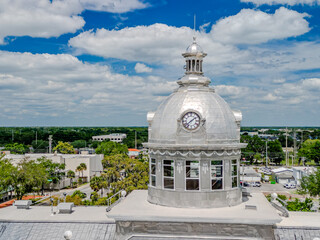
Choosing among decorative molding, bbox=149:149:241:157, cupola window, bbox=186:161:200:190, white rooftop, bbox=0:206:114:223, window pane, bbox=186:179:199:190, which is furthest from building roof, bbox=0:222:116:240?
decorative molding, bbox=149:149:241:157

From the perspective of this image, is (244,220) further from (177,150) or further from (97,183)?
(97,183)

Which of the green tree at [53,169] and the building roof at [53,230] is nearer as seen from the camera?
the building roof at [53,230]

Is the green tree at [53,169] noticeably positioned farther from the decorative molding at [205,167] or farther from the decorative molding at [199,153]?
the decorative molding at [205,167]

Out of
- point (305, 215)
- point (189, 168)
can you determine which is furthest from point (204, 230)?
point (305, 215)

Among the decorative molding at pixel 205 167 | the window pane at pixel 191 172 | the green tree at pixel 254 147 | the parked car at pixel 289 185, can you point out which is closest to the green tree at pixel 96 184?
the window pane at pixel 191 172

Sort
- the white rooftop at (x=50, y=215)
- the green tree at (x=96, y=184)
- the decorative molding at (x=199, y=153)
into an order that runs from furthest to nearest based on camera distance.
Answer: the green tree at (x=96, y=184)
the white rooftop at (x=50, y=215)
the decorative molding at (x=199, y=153)

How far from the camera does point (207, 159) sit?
22.2 m

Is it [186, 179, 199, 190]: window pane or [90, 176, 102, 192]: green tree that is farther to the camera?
[90, 176, 102, 192]: green tree

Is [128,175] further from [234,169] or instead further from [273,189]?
[273,189]

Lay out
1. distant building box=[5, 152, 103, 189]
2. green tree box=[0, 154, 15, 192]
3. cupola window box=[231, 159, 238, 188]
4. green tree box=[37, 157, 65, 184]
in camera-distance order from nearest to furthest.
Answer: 1. cupola window box=[231, 159, 238, 188]
2. green tree box=[0, 154, 15, 192]
3. green tree box=[37, 157, 65, 184]
4. distant building box=[5, 152, 103, 189]

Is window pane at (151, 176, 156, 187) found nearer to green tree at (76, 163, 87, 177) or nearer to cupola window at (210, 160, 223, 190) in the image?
cupola window at (210, 160, 223, 190)

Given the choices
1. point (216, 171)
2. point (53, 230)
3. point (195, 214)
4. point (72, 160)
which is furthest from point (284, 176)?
point (53, 230)

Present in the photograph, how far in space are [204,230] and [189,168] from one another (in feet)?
13.8

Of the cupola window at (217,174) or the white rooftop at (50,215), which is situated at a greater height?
the cupola window at (217,174)
